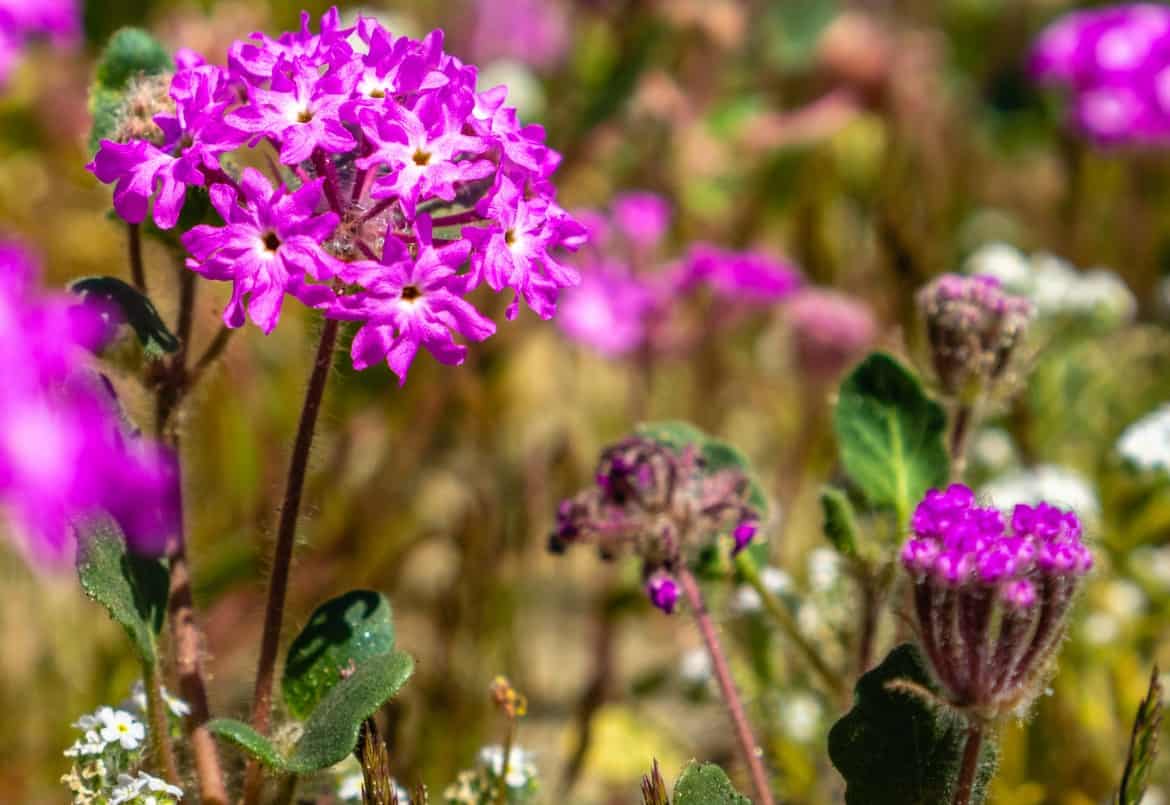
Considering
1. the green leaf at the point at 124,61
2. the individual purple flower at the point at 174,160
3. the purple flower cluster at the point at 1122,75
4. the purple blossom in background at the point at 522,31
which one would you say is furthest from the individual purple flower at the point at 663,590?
the purple blossom in background at the point at 522,31

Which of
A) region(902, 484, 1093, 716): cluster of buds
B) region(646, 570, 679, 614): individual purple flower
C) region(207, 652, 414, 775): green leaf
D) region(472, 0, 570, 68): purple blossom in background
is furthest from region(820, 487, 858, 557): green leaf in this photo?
region(472, 0, 570, 68): purple blossom in background

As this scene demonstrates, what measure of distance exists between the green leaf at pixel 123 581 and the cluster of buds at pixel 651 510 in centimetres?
44

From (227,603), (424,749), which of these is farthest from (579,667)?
(424,749)

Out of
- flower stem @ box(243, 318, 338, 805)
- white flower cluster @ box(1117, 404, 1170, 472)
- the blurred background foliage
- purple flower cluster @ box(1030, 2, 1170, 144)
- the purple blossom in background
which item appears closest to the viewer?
flower stem @ box(243, 318, 338, 805)

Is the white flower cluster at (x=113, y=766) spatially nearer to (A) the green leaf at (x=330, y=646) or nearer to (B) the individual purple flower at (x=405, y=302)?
(A) the green leaf at (x=330, y=646)

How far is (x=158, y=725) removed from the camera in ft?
4.23

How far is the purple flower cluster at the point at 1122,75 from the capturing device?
3172mm

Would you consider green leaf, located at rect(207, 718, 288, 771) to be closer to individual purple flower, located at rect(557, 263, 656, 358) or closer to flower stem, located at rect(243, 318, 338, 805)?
flower stem, located at rect(243, 318, 338, 805)

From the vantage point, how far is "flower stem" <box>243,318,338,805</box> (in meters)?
1.24

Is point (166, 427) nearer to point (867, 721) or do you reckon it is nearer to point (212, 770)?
point (212, 770)

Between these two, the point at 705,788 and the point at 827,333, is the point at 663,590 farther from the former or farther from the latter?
the point at 827,333

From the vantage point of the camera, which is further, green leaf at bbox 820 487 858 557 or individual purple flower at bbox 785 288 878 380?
individual purple flower at bbox 785 288 878 380

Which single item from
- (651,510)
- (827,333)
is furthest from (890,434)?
(827,333)

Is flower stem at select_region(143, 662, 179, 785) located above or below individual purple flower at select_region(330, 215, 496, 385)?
below
